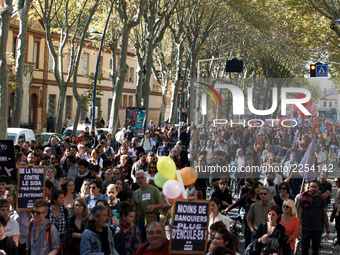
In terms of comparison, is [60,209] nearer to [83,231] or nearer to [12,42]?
[83,231]

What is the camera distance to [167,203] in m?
9.65

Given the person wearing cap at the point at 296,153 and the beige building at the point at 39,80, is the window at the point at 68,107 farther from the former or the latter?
the person wearing cap at the point at 296,153

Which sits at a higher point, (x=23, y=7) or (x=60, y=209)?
(x=23, y=7)

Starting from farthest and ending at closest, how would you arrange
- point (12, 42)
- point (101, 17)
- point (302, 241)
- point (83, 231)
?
point (12, 42) → point (101, 17) → point (302, 241) → point (83, 231)

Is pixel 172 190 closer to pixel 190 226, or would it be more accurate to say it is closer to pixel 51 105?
pixel 190 226

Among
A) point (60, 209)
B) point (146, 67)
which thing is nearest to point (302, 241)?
point (60, 209)

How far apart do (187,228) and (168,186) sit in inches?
102

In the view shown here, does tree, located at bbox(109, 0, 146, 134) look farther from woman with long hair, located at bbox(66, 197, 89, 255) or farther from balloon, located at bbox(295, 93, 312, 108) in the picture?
woman with long hair, located at bbox(66, 197, 89, 255)

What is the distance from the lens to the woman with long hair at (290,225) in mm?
8406

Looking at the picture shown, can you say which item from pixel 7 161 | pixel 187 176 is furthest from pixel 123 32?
pixel 7 161

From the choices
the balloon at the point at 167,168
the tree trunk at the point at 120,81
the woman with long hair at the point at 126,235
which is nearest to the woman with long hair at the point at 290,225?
the balloon at the point at 167,168

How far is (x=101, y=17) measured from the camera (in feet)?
119

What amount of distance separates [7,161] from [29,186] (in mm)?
1691

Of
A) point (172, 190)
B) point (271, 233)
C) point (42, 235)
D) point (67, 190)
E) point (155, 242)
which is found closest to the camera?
point (155, 242)
